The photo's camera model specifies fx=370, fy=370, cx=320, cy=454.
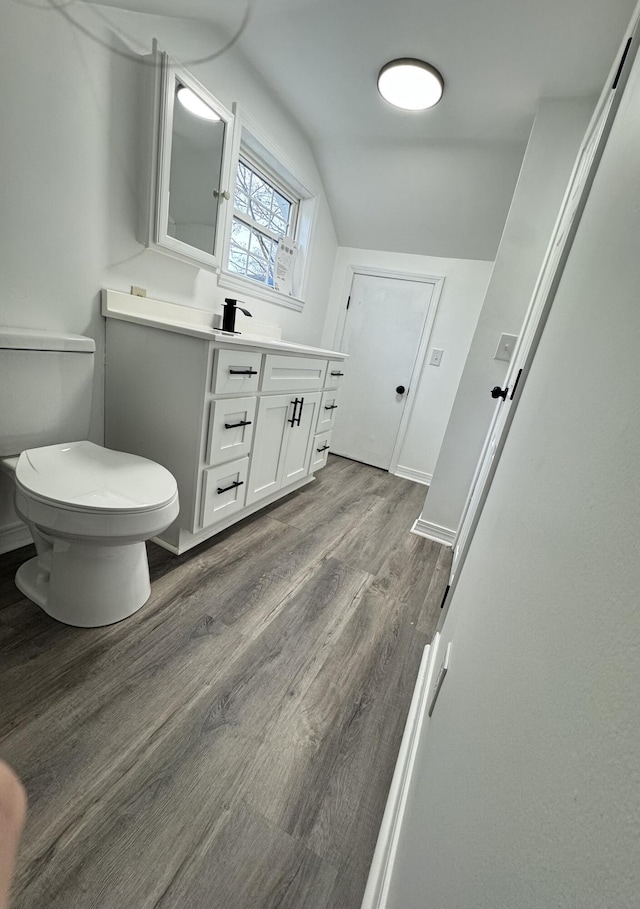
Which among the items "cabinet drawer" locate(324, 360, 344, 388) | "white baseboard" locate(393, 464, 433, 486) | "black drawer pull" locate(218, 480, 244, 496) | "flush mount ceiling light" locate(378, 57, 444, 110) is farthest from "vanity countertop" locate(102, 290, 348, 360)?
"white baseboard" locate(393, 464, 433, 486)

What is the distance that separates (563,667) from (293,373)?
1.75 m

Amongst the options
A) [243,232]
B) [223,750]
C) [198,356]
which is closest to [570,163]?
[243,232]

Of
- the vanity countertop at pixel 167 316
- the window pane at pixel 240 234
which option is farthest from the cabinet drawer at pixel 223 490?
the window pane at pixel 240 234

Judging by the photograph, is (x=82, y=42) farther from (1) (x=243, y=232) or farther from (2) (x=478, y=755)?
(2) (x=478, y=755)

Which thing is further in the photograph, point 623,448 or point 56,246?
point 56,246

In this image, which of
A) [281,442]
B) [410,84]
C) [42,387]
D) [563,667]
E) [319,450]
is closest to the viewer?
[563,667]

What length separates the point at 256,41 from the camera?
1637mm

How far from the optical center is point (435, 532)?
2.17 m

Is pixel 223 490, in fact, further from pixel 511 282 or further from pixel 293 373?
pixel 511 282

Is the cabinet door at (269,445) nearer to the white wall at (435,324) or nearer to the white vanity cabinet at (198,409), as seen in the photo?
the white vanity cabinet at (198,409)

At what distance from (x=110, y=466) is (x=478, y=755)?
4.05 ft

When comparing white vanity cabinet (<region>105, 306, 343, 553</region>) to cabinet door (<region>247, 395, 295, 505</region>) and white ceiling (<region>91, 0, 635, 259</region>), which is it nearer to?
cabinet door (<region>247, 395, 295, 505</region>)

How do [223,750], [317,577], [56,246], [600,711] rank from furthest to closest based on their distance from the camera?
[317,577] < [56,246] < [223,750] < [600,711]

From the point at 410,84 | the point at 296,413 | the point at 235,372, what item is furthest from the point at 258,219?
the point at 235,372
